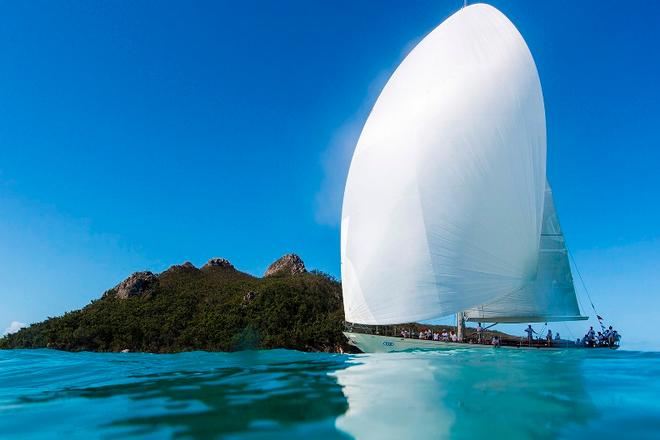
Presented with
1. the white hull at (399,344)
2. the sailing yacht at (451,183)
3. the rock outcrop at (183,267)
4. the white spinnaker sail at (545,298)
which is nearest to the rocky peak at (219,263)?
the rock outcrop at (183,267)

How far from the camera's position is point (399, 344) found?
2623 cm

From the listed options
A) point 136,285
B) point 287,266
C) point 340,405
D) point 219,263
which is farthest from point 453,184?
point 219,263

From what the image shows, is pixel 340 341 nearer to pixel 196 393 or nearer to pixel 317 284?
pixel 317 284

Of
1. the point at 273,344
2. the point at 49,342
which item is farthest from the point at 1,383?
the point at 49,342

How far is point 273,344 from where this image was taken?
137 feet

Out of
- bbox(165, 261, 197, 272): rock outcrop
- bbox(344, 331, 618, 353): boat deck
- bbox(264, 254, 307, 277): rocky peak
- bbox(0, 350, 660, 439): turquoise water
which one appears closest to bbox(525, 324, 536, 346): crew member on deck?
bbox(344, 331, 618, 353): boat deck

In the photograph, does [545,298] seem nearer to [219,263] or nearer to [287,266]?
[287,266]

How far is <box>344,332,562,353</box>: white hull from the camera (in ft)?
79.8

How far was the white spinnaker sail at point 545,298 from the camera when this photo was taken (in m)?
25.2

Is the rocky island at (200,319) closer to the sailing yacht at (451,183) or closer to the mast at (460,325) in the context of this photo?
the mast at (460,325)

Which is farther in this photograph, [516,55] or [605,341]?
[605,341]

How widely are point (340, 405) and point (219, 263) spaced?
68.8m

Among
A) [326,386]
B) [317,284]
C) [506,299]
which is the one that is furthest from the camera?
[317,284]

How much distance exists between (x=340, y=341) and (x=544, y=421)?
38368mm
